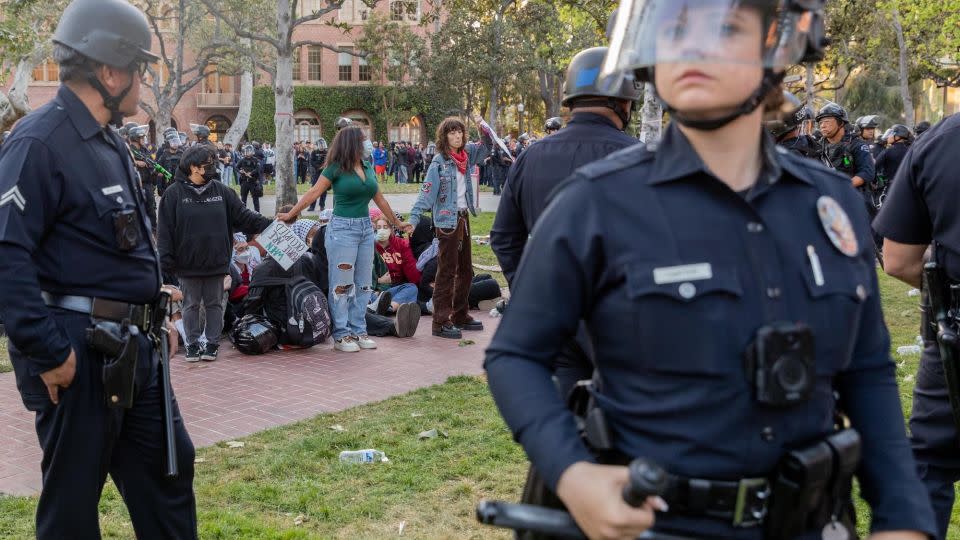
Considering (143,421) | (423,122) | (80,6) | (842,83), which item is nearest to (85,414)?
(143,421)

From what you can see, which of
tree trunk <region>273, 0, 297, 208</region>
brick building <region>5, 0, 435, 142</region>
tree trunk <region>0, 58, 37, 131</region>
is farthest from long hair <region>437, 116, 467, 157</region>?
brick building <region>5, 0, 435, 142</region>

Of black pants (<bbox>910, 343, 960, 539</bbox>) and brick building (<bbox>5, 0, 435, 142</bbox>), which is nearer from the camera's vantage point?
black pants (<bbox>910, 343, 960, 539</bbox>)

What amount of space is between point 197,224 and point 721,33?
7076mm

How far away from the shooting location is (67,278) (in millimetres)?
3217

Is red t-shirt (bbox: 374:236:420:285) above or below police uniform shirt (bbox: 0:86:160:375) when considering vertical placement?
below

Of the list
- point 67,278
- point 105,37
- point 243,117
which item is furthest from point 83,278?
point 243,117

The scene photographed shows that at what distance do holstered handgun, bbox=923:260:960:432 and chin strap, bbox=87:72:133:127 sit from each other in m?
2.93

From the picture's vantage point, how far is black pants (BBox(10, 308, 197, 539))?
3219mm

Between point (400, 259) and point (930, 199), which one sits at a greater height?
point (930, 199)

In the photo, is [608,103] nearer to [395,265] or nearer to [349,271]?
[349,271]

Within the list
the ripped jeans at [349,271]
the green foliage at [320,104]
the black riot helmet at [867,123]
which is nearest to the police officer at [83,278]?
the ripped jeans at [349,271]

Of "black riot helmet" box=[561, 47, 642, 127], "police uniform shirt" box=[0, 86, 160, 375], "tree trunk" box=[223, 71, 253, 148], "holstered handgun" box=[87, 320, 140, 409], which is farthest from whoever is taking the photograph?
"tree trunk" box=[223, 71, 253, 148]

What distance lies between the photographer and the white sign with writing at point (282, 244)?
8539mm

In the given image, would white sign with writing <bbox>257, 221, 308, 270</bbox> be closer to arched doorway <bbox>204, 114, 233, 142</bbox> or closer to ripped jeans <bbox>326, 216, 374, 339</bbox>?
ripped jeans <bbox>326, 216, 374, 339</bbox>
